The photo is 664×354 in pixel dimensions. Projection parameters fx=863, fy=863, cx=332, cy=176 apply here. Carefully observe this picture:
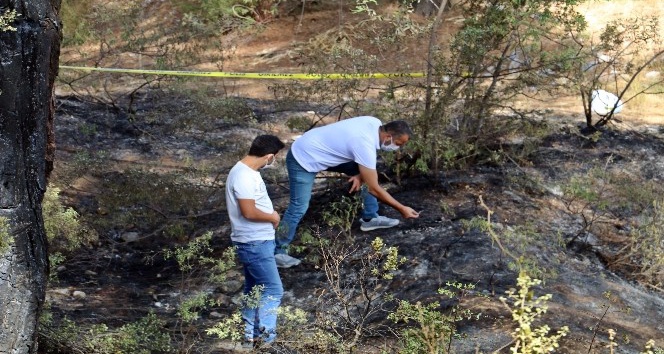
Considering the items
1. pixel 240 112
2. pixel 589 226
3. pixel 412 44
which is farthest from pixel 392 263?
pixel 412 44

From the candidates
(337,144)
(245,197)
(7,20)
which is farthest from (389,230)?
(7,20)

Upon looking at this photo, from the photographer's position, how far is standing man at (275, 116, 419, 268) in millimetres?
6082

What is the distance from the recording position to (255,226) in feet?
16.1

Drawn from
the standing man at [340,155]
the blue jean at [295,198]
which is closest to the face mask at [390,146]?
the standing man at [340,155]

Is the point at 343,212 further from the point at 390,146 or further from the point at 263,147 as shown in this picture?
the point at 263,147

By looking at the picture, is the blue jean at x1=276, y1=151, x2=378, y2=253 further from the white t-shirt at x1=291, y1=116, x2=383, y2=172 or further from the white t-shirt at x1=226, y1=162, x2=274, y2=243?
the white t-shirt at x1=226, y1=162, x2=274, y2=243

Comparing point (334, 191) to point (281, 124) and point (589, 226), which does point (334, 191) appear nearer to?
point (589, 226)

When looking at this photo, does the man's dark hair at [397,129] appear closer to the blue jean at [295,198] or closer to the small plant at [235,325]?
the blue jean at [295,198]

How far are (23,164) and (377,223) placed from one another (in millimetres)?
3699

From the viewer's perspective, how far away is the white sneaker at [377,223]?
22.7 ft

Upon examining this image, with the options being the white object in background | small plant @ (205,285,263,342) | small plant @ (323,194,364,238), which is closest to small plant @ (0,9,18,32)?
small plant @ (205,285,263,342)

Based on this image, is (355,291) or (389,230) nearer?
(355,291)

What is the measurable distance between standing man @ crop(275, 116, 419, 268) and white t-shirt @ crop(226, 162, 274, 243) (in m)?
1.29

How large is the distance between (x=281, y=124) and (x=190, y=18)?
5.59 feet
